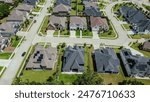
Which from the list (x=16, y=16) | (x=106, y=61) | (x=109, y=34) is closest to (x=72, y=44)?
(x=109, y=34)

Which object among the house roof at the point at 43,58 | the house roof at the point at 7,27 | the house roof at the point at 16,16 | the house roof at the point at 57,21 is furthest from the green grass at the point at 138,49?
the house roof at the point at 16,16

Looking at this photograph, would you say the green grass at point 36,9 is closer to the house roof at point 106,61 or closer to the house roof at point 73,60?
the house roof at point 73,60

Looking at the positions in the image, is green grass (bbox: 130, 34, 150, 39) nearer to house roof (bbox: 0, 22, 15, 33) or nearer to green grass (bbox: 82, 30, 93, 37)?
green grass (bbox: 82, 30, 93, 37)

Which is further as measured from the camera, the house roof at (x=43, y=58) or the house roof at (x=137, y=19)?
the house roof at (x=137, y=19)

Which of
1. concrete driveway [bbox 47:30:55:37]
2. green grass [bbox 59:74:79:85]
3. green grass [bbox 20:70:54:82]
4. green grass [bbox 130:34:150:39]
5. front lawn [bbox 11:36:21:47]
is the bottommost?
green grass [bbox 130:34:150:39]

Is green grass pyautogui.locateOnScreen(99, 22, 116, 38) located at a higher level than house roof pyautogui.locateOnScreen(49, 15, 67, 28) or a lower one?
lower

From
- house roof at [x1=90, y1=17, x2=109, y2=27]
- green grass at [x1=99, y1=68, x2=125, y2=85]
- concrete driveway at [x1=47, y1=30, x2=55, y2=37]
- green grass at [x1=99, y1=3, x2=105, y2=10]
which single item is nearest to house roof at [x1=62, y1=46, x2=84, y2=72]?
green grass at [x1=99, y1=68, x2=125, y2=85]
